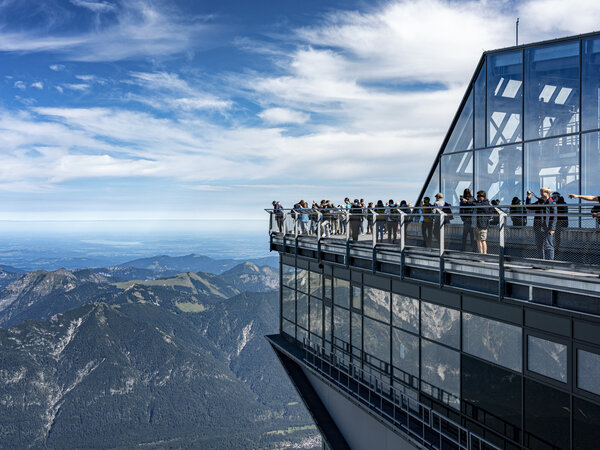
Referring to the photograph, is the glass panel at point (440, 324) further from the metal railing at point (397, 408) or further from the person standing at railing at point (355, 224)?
the person standing at railing at point (355, 224)

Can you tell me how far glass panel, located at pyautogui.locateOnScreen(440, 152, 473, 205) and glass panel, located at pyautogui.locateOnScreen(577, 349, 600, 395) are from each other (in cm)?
1441

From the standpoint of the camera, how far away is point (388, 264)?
1504 cm

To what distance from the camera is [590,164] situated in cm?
1797

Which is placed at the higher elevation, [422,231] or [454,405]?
[422,231]

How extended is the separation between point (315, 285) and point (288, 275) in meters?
3.29

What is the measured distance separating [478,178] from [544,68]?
208 inches

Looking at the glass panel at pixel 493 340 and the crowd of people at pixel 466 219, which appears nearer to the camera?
the crowd of people at pixel 466 219

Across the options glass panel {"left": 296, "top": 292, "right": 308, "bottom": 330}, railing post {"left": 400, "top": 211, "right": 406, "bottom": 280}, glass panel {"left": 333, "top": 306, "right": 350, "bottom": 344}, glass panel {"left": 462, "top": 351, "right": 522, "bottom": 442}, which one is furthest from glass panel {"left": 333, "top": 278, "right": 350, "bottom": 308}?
glass panel {"left": 462, "top": 351, "right": 522, "bottom": 442}

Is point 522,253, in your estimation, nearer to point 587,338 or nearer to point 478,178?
point 587,338

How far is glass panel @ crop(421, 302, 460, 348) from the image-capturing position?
43.6 ft

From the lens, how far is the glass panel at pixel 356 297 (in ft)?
58.4

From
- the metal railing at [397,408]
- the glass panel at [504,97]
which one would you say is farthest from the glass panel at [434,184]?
the metal railing at [397,408]

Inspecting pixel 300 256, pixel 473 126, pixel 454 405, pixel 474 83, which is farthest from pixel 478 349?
pixel 474 83

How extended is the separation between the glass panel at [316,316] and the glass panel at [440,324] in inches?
274
